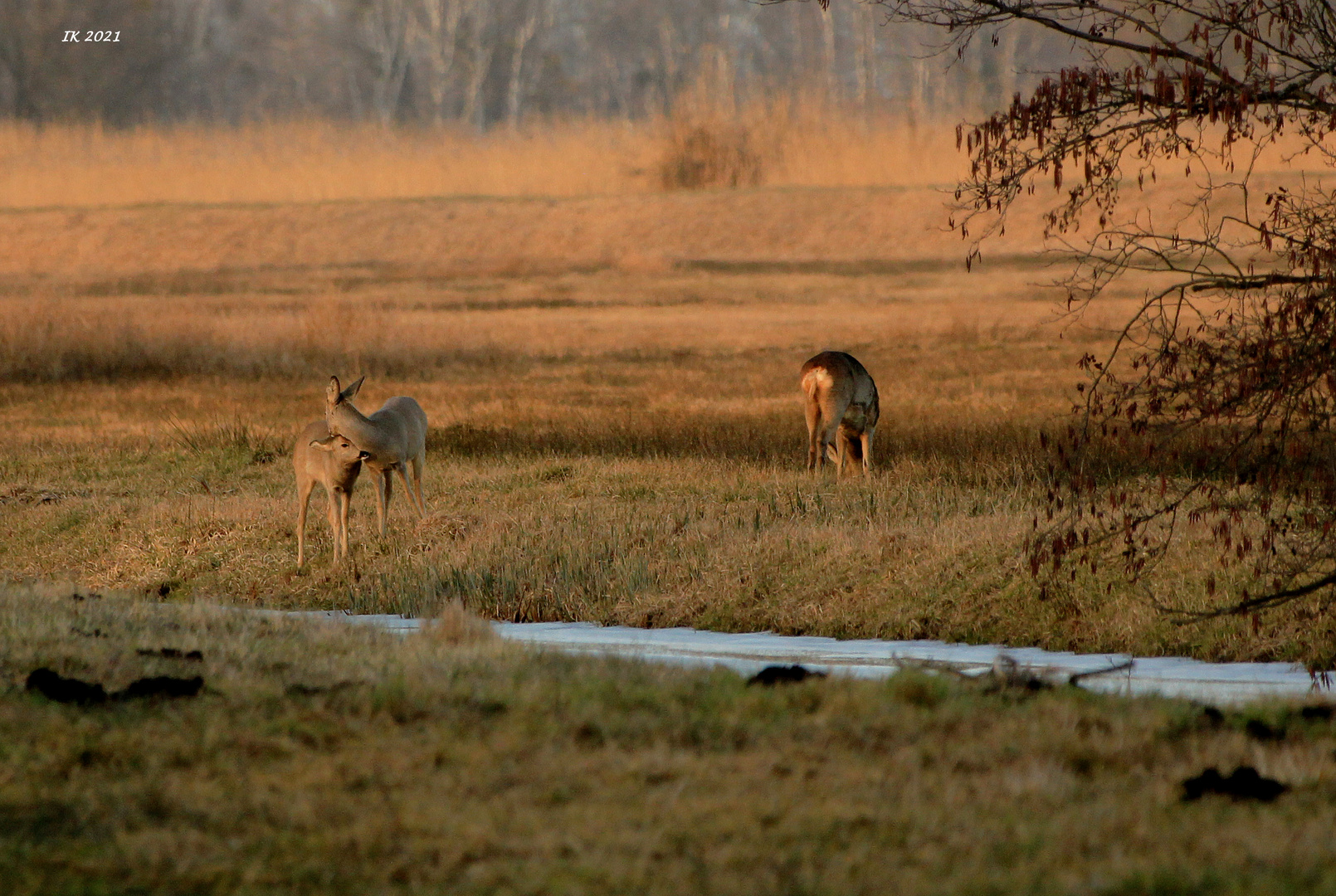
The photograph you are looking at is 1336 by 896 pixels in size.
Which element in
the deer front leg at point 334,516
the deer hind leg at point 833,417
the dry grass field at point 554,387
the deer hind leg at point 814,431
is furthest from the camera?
the deer hind leg at point 814,431

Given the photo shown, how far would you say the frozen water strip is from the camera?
11047 millimetres

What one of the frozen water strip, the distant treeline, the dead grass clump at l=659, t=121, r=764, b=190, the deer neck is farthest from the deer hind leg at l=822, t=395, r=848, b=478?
the distant treeline

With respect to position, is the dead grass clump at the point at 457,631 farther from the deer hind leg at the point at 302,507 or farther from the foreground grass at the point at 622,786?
the deer hind leg at the point at 302,507

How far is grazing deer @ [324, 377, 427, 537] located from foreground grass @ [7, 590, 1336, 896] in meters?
7.25

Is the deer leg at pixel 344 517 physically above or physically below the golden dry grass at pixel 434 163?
below

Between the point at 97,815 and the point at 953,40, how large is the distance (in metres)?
6.46

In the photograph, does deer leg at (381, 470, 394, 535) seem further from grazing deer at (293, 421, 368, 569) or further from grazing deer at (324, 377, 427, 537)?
grazing deer at (293, 421, 368, 569)

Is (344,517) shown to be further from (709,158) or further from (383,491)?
(709,158)

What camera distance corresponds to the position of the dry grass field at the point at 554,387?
51.4 feet

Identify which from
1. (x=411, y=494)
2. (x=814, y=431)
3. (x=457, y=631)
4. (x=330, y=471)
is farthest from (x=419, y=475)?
(x=457, y=631)

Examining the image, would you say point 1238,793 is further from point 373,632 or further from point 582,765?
point 373,632

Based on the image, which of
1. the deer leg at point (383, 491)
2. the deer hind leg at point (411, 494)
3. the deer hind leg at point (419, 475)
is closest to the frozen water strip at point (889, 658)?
the deer leg at point (383, 491)

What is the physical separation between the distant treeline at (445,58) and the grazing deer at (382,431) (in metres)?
56.2

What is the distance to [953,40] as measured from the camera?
10.7 meters
